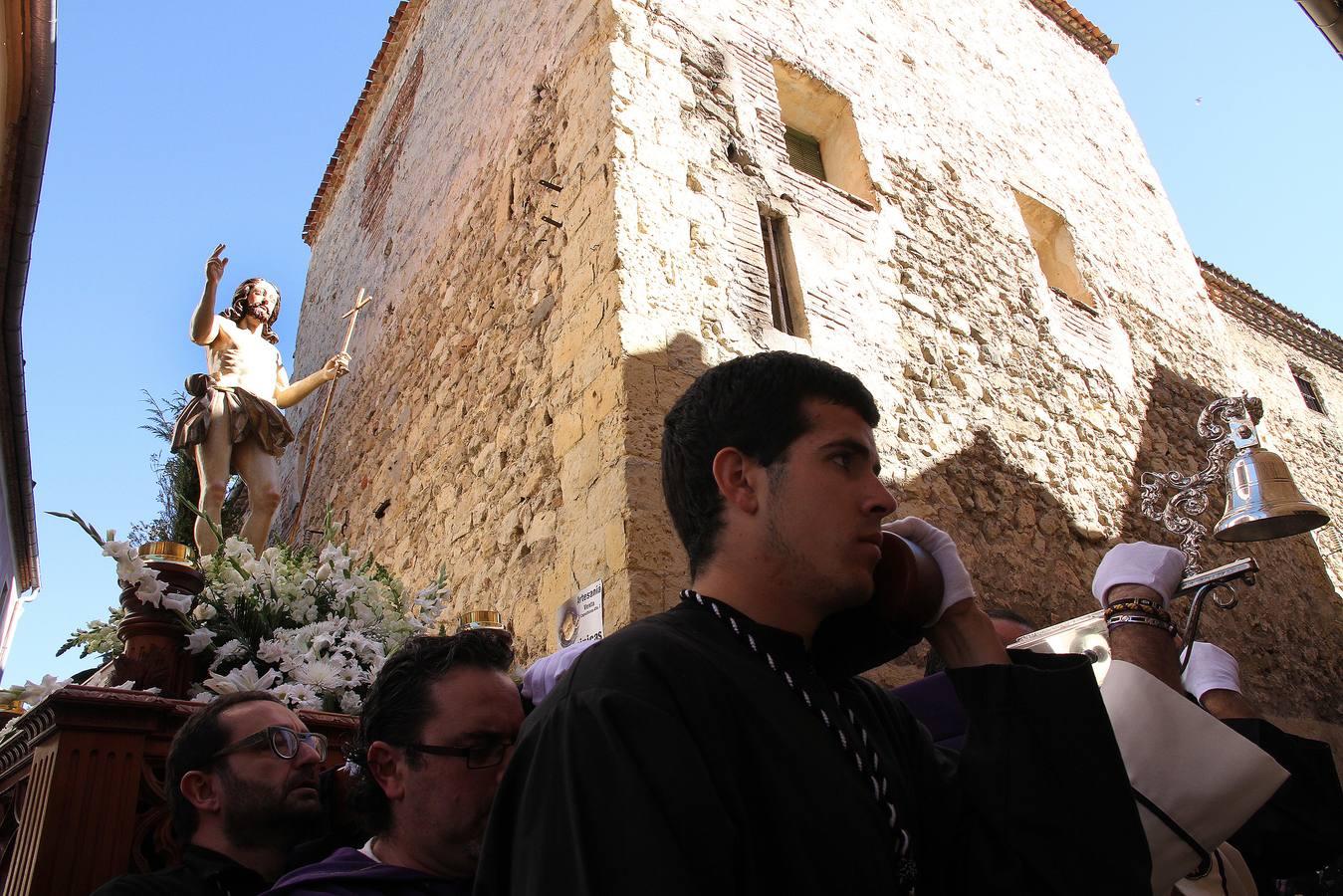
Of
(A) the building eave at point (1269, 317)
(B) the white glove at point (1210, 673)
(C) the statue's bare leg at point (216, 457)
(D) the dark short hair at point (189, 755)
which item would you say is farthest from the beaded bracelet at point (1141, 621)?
(A) the building eave at point (1269, 317)

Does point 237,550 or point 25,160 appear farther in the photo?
point 25,160

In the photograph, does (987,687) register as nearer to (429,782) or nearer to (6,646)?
(429,782)

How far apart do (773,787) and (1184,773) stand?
3.12 ft

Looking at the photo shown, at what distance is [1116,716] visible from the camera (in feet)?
5.49

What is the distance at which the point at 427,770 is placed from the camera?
179 cm

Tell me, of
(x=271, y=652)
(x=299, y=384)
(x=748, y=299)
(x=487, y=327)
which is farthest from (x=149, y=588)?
(x=299, y=384)

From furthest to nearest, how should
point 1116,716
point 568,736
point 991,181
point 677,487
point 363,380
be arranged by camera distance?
point 363,380 → point 991,181 → point 1116,716 → point 677,487 → point 568,736

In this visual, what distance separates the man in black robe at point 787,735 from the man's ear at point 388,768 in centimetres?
81

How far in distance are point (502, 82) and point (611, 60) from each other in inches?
83.2

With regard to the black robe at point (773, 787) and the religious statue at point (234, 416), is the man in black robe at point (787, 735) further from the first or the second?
the religious statue at point (234, 416)

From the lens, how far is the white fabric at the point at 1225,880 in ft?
6.13

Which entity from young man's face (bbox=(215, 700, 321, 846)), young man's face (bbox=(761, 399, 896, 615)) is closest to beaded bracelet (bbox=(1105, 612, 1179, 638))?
young man's face (bbox=(761, 399, 896, 615))

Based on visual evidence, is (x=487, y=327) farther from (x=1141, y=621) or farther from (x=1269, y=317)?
(x=1269, y=317)

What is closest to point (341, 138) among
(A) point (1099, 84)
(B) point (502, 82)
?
(B) point (502, 82)
